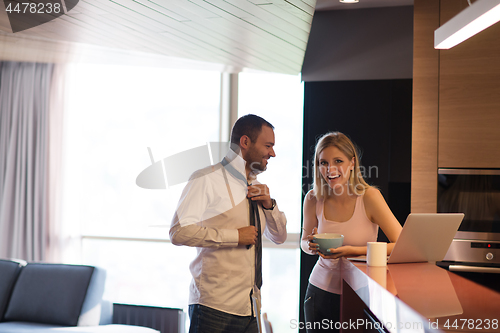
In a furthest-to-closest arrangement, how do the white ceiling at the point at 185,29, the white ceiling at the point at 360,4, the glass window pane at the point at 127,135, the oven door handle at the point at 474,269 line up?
the glass window pane at the point at 127,135 → the white ceiling at the point at 360,4 → the oven door handle at the point at 474,269 → the white ceiling at the point at 185,29

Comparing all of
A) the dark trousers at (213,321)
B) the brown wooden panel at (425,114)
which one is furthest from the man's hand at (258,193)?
the brown wooden panel at (425,114)

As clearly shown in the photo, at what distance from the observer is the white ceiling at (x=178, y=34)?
2.01 metres

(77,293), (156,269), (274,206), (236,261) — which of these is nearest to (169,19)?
(274,206)

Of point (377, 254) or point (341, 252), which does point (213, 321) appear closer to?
point (341, 252)

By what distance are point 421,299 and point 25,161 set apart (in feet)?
14.9

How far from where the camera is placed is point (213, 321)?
1724mm

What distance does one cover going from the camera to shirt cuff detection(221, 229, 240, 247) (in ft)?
5.77

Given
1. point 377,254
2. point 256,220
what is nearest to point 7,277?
point 256,220

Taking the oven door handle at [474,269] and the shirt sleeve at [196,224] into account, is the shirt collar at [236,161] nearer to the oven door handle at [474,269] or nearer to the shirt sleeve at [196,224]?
the shirt sleeve at [196,224]

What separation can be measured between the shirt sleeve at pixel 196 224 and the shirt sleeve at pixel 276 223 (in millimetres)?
287

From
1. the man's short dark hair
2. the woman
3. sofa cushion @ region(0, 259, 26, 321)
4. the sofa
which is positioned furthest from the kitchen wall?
sofa cushion @ region(0, 259, 26, 321)

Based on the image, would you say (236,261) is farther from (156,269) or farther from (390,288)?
(156,269)

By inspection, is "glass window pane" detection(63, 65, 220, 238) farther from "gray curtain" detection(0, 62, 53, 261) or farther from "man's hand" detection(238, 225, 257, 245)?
"man's hand" detection(238, 225, 257, 245)

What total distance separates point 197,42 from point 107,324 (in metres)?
2.22
